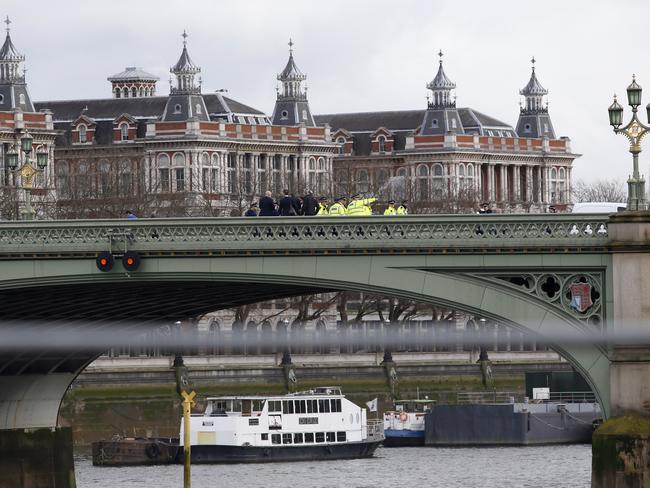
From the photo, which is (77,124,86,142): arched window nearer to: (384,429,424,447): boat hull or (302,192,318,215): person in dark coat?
(384,429,424,447): boat hull

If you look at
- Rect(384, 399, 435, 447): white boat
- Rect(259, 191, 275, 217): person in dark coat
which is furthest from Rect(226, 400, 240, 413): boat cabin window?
Rect(259, 191, 275, 217): person in dark coat

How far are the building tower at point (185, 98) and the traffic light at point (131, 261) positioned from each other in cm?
12327

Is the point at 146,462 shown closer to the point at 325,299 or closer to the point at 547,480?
the point at 547,480

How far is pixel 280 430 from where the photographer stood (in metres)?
99.6

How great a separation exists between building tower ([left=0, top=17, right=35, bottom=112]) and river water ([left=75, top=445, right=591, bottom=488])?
72.2m

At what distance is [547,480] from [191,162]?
10286 centimetres

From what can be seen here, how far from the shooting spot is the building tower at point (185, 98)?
18200 cm

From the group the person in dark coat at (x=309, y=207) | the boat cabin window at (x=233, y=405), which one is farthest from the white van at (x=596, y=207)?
the boat cabin window at (x=233, y=405)

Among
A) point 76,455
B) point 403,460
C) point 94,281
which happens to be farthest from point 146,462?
point 94,281

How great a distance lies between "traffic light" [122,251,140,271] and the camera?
193 ft

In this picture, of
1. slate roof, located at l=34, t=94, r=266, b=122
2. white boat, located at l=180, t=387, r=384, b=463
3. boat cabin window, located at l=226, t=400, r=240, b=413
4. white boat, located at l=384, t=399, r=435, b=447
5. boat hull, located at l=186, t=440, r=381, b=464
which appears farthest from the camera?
slate roof, located at l=34, t=94, r=266, b=122

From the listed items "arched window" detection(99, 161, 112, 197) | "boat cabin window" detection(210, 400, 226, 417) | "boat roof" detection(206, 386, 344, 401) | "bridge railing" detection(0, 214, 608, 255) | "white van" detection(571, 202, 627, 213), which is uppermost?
"arched window" detection(99, 161, 112, 197)

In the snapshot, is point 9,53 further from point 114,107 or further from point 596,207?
point 596,207

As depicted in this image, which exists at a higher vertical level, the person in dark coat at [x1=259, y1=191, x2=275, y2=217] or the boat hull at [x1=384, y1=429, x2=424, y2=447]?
the person in dark coat at [x1=259, y1=191, x2=275, y2=217]
